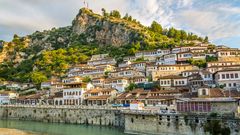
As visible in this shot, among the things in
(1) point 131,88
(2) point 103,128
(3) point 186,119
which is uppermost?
(1) point 131,88

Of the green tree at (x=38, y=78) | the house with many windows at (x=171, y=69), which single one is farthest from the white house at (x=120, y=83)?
the green tree at (x=38, y=78)

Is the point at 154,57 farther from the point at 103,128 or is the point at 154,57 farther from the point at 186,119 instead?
the point at 186,119

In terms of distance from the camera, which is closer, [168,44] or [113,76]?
[113,76]

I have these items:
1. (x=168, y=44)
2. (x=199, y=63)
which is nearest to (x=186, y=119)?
(x=199, y=63)

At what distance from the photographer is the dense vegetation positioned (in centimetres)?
9788

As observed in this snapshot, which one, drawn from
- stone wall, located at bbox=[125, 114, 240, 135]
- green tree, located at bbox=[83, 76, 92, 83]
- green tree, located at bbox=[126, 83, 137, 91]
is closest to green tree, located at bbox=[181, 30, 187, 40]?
green tree, located at bbox=[83, 76, 92, 83]

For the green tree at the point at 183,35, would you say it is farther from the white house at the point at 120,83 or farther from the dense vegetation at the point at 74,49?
the white house at the point at 120,83

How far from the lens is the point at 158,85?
5975 cm

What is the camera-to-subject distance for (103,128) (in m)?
48.1

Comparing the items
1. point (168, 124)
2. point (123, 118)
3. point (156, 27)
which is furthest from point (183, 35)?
point (168, 124)

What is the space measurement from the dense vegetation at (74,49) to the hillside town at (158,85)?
24.9 ft

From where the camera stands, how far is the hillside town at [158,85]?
36.2m

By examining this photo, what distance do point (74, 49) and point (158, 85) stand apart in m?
69.9

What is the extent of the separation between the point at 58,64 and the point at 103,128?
59.5 metres
